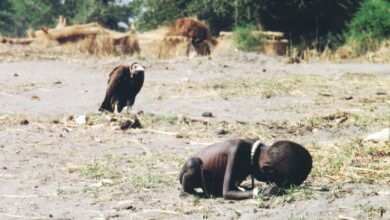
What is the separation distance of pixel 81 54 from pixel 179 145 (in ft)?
40.3

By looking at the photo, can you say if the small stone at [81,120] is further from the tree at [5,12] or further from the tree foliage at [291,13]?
the tree at [5,12]

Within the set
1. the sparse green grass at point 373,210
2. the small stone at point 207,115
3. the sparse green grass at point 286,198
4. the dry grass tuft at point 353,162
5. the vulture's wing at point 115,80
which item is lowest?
the small stone at point 207,115

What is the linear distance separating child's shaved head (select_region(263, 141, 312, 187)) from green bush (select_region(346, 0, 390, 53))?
55.8 ft

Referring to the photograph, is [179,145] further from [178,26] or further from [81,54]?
[178,26]

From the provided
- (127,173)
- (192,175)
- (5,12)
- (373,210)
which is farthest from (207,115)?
(5,12)

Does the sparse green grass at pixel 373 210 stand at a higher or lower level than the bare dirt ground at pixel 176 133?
higher

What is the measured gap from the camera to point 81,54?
19.8 metres

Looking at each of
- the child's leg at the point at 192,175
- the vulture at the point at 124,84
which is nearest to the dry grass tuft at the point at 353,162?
the child's leg at the point at 192,175

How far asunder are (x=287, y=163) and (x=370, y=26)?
20.2m

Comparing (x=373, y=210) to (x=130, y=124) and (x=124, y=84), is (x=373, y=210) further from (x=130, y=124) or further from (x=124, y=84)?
(x=124, y=84)

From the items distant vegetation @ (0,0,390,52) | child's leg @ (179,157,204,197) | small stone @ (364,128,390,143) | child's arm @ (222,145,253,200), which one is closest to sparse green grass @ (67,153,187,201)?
child's leg @ (179,157,204,197)

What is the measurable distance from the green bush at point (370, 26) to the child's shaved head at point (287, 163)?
17015 millimetres

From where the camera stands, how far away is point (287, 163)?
16.7 ft

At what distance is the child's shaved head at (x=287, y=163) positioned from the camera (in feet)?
16.7
